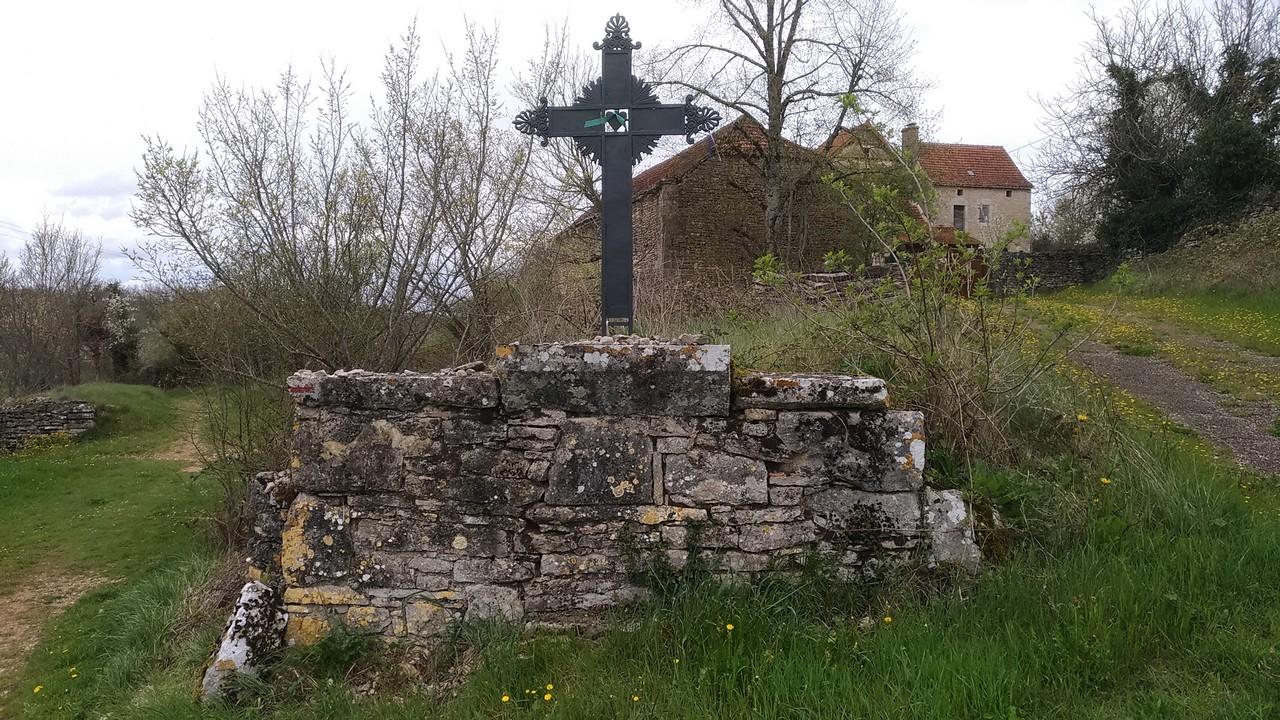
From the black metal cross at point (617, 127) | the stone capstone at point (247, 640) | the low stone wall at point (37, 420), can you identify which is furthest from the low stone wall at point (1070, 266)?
the low stone wall at point (37, 420)

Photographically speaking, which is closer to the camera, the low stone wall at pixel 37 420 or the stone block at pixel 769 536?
the stone block at pixel 769 536

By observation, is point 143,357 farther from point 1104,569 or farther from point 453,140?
point 1104,569

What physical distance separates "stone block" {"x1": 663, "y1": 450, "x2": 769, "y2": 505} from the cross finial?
10.1 ft

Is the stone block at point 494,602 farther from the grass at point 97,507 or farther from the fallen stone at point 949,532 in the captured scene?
the grass at point 97,507

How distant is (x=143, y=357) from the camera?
2444cm

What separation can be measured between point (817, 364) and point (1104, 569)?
1.94 m

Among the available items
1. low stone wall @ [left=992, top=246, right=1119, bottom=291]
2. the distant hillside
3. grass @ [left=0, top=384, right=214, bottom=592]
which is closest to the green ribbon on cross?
grass @ [left=0, top=384, right=214, bottom=592]

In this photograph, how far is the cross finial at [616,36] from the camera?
476 centimetres

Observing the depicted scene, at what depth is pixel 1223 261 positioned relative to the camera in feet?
50.7

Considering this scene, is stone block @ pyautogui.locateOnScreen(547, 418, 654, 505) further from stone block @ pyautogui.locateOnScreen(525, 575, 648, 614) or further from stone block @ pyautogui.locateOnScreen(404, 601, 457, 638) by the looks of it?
stone block @ pyautogui.locateOnScreen(404, 601, 457, 638)

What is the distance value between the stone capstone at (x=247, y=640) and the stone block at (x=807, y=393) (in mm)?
2411

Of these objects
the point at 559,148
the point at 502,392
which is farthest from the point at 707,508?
the point at 559,148

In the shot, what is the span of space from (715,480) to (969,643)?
47.3 inches

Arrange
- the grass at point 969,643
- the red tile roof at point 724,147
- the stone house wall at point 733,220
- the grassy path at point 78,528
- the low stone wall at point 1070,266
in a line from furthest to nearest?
the low stone wall at point 1070,266, the stone house wall at point 733,220, the red tile roof at point 724,147, the grassy path at point 78,528, the grass at point 969,643
